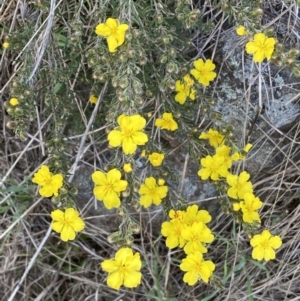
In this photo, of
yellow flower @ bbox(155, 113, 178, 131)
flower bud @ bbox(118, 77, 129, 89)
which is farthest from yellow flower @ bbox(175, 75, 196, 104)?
flower bud @ bbox(118, 77, 129, 89)

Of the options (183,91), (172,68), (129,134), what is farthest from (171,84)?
(129,134)

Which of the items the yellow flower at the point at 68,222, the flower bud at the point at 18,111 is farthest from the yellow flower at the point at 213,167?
the flower bud at the point at 18,111

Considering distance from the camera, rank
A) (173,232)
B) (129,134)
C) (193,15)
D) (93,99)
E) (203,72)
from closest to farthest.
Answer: (129,134), (193,15), (173,232), (203,72), (93,99)

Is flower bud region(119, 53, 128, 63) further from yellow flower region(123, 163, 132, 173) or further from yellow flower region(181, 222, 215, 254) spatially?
yellow flower region(181, 222, 215, 254)

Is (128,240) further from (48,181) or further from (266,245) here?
(266,245)

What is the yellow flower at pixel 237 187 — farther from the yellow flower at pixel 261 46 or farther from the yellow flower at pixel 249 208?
the yellow flower at pixel 261 46

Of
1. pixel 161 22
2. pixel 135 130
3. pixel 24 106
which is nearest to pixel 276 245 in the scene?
pixel 135 130

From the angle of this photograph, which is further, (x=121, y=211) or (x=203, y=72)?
(x=203, y=72)
